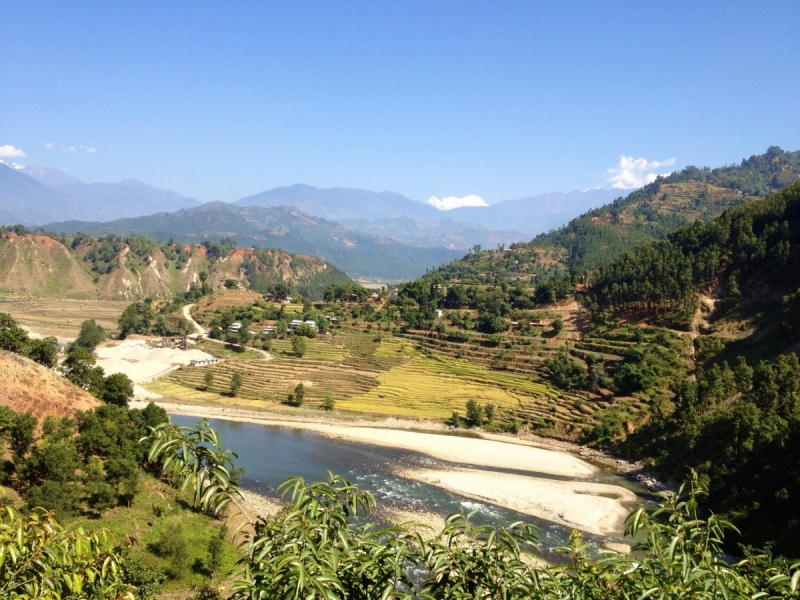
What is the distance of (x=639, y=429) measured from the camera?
47469 mm

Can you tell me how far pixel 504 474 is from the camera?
136 feet

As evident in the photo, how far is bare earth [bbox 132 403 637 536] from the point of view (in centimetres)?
3462

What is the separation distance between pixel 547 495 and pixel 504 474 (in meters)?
4.94

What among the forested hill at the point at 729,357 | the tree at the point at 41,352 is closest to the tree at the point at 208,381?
the tree at the point at 41,352

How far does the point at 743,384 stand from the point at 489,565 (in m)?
48.4

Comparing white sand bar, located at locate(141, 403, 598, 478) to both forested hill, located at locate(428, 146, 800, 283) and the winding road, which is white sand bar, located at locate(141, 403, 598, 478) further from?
forested hill, located at locate(428, 146, 800, 283)

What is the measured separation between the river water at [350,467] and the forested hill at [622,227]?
233 feet

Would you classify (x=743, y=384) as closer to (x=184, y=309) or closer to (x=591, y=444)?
(x=591, y=444)

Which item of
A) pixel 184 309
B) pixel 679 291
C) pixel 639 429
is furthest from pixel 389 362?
pixel 184 309

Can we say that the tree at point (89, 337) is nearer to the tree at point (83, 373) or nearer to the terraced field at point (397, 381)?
the terraced field at point (397, 381)

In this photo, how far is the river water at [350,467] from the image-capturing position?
33.7 meters

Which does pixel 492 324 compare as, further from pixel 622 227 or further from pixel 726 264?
pixel 622 227

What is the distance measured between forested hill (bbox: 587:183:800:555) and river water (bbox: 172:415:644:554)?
22.4 ft

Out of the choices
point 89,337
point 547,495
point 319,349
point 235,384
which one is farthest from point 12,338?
point 547,495
